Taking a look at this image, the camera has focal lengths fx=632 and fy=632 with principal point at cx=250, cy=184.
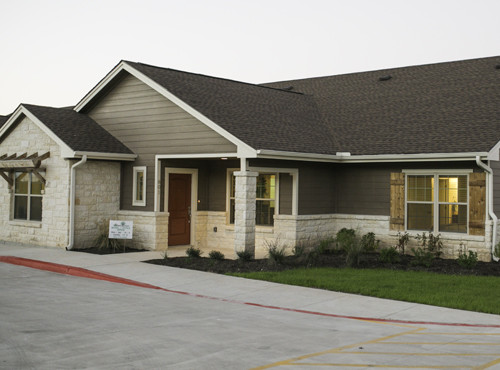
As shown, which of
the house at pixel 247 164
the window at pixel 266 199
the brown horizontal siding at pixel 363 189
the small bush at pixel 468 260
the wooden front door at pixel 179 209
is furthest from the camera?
the wooden front door at pixel 179 209

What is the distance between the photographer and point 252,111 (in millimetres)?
18906

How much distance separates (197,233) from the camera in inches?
805

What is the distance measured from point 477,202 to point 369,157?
10.4ft

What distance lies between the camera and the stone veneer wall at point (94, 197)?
724 inches

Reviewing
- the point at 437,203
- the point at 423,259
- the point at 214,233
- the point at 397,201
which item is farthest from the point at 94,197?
the point at 437,203

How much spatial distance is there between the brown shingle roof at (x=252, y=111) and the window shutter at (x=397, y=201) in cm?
206

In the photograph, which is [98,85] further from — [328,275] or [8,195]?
[328,275]

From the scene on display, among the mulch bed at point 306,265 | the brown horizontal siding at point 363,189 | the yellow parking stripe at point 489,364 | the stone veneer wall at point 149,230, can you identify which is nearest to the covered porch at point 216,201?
the stone veneer wall at point 149,230

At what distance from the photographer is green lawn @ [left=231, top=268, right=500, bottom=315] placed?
445 inches

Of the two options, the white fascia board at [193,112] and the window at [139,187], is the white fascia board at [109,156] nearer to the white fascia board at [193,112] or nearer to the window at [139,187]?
the window at [139,187]

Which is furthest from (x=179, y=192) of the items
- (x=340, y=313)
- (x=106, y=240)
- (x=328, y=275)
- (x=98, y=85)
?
(x=340, y=313)

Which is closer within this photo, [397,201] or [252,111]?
[397,201]

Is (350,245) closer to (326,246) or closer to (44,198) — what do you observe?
(326,246)

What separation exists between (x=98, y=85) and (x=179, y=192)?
4159mm
